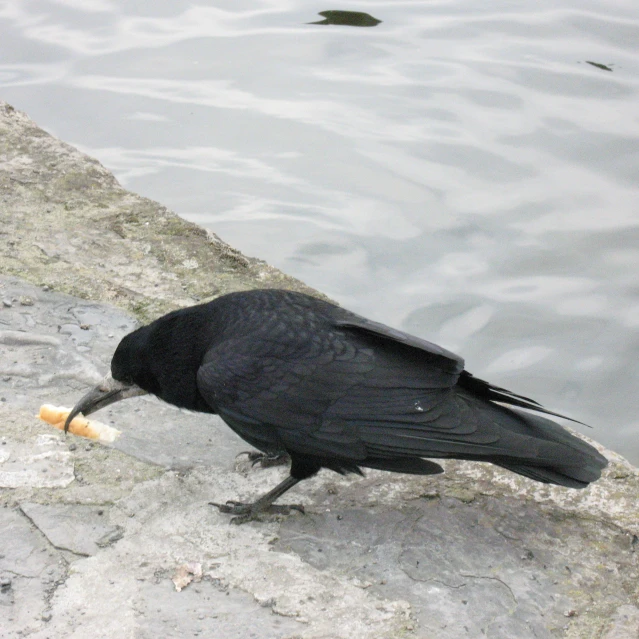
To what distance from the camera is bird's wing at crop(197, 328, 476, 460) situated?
340 centimetres

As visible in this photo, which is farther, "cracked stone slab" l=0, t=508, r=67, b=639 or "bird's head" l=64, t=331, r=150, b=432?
"bird's head" l=64, t=331, r=150, b=432

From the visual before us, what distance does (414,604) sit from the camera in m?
3.11

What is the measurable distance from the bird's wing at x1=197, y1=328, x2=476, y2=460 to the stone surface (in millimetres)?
325

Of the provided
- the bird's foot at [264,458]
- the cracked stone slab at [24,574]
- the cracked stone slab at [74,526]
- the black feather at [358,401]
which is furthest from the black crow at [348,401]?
the cracked stone slab at [24,574]

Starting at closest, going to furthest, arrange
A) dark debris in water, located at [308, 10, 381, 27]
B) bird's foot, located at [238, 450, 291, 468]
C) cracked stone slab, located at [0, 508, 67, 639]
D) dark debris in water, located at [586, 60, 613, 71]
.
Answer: cracked stone slab, located at [0, 508, 67, 639]
bird's foot, located at [238, 450, 291, 468]
dark debris in water, located at [586, 60, 613, 71]
dark debris in water, located at [308, 10, 381, 27]

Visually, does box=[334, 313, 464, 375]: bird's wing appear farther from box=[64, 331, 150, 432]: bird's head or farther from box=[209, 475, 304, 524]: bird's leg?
box=[64, 331, 150, 432]: bird's head

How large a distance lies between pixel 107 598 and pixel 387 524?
1.00 meters

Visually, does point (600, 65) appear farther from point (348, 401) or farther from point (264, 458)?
point (348, 401)

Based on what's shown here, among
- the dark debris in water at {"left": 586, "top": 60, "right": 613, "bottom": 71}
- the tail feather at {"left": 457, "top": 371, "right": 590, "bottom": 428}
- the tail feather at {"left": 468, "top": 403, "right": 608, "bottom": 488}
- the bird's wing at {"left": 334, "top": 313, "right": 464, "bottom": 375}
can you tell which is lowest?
the tail feather at {"left": 468, "top": 403, "right": 608, "bottom": 488}

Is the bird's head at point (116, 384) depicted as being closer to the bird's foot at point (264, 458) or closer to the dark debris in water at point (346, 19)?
the bird's foot at point (264, 458)

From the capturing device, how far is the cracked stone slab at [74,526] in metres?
3.23

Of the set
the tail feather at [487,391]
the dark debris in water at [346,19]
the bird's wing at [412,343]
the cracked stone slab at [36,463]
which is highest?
the dark debris in water at [346,19]

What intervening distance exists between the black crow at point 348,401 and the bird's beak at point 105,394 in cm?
1

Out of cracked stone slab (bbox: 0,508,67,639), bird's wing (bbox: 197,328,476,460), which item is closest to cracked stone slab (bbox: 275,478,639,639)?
bird's wing (bbox: 197,328,476,460)
